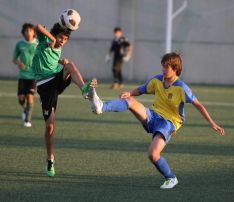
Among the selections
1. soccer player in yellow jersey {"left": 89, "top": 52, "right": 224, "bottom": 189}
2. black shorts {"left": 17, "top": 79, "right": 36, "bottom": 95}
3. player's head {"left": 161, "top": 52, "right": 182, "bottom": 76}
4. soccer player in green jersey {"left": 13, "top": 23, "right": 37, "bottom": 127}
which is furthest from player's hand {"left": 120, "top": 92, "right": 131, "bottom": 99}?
black shorts {"left": 17, "top": 79, "right": 36, "bottom": 95}

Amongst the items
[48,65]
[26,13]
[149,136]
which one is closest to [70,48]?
[26,13]

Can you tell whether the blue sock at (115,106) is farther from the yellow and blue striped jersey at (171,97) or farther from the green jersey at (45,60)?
the green jersey at (45,60)

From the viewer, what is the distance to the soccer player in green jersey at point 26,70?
1439 centimetres

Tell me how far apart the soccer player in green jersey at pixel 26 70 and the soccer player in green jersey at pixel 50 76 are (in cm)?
509

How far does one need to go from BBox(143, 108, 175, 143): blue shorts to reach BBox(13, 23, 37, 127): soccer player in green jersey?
243 inches

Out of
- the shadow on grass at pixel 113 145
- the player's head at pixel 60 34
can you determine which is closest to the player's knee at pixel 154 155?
the player's head at pixel 60 34

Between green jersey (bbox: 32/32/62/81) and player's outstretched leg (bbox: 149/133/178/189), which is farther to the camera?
green jersey (bbox: 32/32/62/81)

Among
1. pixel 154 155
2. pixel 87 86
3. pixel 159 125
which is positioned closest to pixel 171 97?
pixel 159 125

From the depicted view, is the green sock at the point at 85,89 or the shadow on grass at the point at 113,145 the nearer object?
the green sock at the point at 85,89

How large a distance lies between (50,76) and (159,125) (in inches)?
64.2

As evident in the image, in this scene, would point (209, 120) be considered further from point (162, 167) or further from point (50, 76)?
point (50, 76)

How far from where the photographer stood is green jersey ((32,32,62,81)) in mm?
9234

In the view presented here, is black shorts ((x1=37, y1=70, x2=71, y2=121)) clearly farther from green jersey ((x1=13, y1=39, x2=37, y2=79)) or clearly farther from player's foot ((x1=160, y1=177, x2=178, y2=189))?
green jersey ((x1=13, y1=39, x2=37, y2=79))

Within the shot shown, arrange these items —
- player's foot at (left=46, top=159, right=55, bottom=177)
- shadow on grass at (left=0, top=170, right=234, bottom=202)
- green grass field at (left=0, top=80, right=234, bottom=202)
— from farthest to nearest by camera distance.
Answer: player's foot at (left=46, top=159, right=55, bottom=177) → green grass field at (left=0, top=80, right=234, bottom=202) → shadow on grass at (left=0, top=170, right=234, bottom=202)
